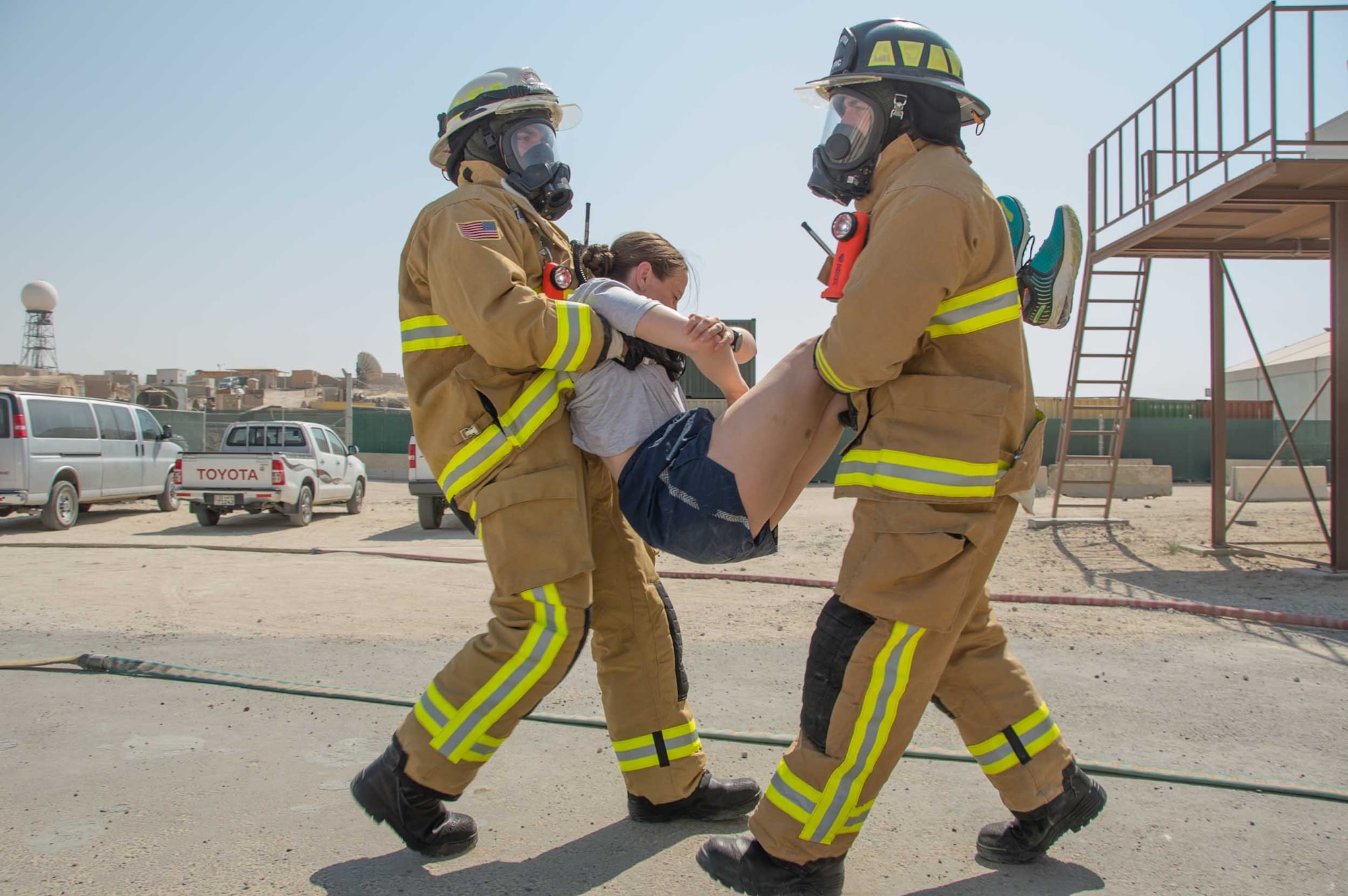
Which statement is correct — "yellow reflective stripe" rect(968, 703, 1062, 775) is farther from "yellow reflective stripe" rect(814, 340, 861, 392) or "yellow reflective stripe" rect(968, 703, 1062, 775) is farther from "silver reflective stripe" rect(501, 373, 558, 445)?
"silver reflective stripe" rect(501, 373, 558, 445)

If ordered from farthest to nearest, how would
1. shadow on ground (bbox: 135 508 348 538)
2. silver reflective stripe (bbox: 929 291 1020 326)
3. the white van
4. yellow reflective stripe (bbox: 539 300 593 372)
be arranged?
shadow on ground (bbox: 135 508 348 538), the white van, yellow reflective stripe (bbox: 539 300 593 372), silver reflective stripe (bbox: 929 291 1020 326)

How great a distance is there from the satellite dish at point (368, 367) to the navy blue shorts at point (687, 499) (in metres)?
64.4

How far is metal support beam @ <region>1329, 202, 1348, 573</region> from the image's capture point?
821 cm

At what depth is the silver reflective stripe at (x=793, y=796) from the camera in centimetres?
225

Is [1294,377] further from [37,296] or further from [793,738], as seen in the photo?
[37,296]

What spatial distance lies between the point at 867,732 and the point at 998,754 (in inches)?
23.8

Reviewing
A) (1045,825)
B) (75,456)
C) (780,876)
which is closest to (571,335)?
(780,876)

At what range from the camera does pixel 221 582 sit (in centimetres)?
775

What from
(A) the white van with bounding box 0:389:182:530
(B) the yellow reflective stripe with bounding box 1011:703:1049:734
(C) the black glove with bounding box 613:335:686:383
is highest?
(C) the black glove with bounding box 613:335:686:383

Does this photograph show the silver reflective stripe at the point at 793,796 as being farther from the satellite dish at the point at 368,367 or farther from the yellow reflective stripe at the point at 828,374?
the satellite dish at the point at 368,367

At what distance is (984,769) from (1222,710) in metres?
1.99

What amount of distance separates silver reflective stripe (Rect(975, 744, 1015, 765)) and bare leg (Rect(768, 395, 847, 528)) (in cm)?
89

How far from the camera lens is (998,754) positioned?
2.61m

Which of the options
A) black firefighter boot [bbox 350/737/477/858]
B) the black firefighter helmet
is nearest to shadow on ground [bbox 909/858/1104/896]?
black firefighter boot [bbox 350/737/477/858]
